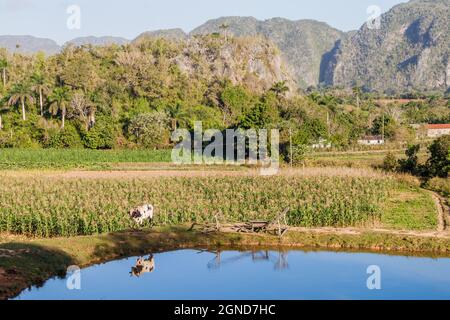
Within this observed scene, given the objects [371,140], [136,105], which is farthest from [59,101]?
[371,140]

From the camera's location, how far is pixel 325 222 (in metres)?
26.6

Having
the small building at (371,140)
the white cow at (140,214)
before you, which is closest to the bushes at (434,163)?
the white cow at (140,214)

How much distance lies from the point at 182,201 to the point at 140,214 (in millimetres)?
3477

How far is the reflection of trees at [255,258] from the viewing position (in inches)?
821

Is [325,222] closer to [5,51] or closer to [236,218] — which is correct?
[236,218]

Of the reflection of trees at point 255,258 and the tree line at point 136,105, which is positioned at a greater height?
the tree line at point 136,105

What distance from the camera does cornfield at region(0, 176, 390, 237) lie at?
2578 centimetres

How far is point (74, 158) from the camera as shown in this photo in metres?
51.8

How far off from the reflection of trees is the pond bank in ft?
3.17
